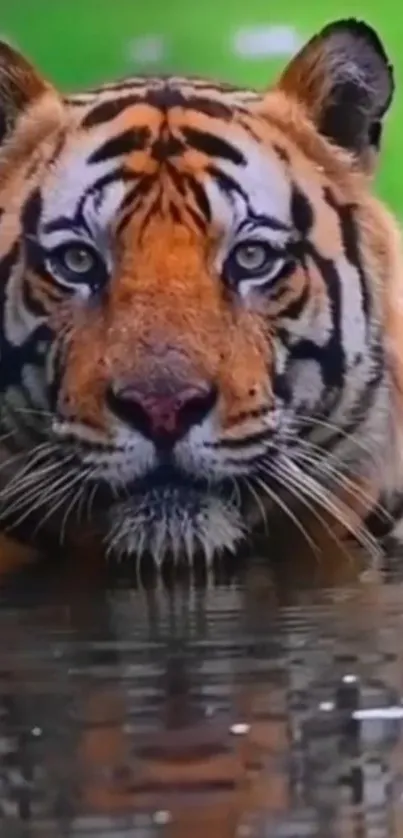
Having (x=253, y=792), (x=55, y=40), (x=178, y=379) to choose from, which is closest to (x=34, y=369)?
(x=178, y=379)

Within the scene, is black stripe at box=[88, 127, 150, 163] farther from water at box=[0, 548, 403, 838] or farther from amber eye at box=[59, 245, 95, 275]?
water at box=[0, 548, 403, 838]

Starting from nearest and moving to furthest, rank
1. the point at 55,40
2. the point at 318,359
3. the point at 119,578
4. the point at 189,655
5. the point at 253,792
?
the point at 253,792, the point at 189,655, the point at 119,578, the point at 318,359, the point at 55,40

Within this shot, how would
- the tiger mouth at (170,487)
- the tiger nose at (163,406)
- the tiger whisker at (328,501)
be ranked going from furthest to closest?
the tiger whisker at (328,501)
the tiger mouth at (170,487)
the tiger nose at (163,406)

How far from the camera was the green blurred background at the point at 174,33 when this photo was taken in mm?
3168

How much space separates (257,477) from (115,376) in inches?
10.9

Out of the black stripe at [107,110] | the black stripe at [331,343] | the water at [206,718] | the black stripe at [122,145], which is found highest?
the black stripe at [107,110]

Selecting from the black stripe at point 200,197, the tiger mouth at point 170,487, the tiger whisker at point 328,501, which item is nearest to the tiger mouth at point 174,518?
the tiger mouth at point 170,487

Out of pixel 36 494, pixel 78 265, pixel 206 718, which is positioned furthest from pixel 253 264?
pixel 206 718

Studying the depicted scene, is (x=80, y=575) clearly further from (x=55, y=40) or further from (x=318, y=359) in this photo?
(x=55, y=40)

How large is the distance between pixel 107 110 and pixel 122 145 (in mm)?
106

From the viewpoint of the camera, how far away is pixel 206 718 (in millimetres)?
1384

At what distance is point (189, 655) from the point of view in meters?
1.68

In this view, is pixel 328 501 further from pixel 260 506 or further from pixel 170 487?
pixel 170 487

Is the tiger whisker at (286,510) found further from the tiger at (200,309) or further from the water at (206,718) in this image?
the water at (206,718)
